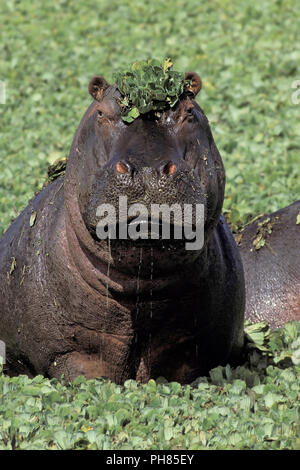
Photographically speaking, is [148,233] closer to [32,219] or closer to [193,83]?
[193,83]

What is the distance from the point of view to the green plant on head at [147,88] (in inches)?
225

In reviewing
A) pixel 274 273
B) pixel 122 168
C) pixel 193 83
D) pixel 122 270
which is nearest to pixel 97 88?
pixel 193 83

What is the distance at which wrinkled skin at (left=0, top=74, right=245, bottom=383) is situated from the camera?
5.62m

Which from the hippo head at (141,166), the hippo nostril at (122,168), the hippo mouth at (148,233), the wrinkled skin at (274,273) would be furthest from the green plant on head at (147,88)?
the wrinkled skin at (274,273)

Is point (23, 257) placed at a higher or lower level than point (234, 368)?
higher

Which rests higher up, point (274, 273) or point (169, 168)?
point (169, 168)

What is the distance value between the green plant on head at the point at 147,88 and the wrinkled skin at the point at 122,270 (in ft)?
0.17

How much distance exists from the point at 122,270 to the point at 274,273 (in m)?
2.49

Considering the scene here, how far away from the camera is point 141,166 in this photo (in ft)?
17.8

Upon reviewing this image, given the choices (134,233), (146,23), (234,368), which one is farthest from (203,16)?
(134,233)

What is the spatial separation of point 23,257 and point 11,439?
Result: 121 cm

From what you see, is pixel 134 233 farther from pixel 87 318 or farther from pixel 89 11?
pixel 89 11

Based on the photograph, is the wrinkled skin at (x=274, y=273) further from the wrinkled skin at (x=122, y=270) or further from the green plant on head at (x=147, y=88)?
the green plant on head at (x=147, y=88)
